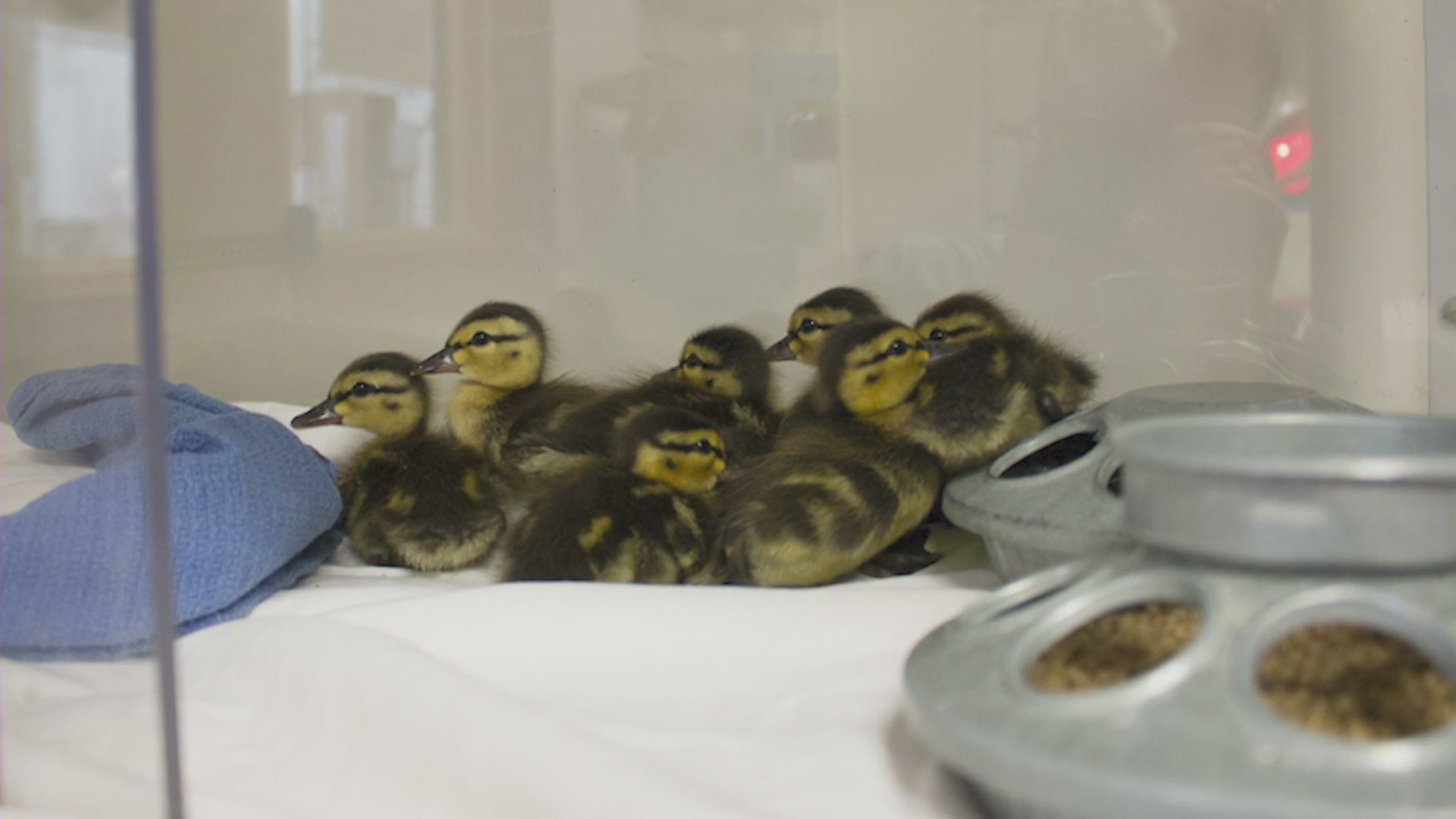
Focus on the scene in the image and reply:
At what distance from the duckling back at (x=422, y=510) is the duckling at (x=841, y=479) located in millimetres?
296

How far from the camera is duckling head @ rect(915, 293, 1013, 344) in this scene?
60.9 inches

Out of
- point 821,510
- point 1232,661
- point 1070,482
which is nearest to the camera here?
point 1232,661

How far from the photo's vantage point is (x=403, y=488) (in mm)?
1467

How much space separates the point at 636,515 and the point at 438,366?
56cm

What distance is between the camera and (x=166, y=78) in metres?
1.56

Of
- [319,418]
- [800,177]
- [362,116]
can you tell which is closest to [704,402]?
[800,177]

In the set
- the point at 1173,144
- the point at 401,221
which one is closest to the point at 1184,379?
the point at 1173,144

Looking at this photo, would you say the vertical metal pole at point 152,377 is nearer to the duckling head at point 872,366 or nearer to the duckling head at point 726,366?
the duckling head at point 872,366

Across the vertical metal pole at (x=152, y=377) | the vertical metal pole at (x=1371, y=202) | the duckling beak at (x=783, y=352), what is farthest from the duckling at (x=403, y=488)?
the vertical metal pole at (x=1371, y=202)

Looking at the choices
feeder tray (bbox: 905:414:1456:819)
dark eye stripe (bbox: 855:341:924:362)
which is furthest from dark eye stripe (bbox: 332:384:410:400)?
feeder tray (bbox: 905:414:1456:819)

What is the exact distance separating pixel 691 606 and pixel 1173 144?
98 centimetres

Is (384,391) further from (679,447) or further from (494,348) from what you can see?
(679,447)

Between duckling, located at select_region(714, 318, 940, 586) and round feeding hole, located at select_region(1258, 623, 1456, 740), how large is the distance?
23.8 inches

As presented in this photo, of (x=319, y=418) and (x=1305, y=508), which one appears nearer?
(x=1305, y=508)
